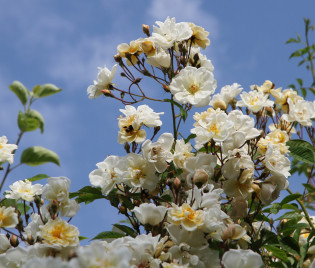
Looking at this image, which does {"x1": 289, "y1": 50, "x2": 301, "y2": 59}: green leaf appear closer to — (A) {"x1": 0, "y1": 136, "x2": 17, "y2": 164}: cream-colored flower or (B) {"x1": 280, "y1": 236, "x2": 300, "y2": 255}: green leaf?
(B) {"x1": 280, "y1": 236, "x2": 300, "y2": 255}: green leaf

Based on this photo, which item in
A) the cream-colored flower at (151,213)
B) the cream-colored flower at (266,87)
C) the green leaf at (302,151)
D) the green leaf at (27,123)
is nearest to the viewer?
the green leaf at (27,123)

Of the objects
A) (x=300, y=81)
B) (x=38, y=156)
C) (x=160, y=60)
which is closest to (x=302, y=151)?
(x=160, y=60)

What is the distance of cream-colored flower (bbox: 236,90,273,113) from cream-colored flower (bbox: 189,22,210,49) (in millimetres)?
305

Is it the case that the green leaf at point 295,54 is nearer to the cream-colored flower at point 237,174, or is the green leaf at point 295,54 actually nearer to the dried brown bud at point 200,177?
the cream-colored flower at point 237,174

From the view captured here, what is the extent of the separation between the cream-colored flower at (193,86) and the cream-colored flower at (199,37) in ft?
0.85

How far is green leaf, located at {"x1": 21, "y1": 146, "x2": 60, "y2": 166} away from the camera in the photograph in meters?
1.23

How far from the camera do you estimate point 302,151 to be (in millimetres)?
1946

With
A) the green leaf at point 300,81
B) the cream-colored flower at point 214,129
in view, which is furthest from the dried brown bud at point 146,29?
the green leaf at point 300,81

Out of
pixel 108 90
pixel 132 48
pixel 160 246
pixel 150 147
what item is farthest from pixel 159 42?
pixel 160 246

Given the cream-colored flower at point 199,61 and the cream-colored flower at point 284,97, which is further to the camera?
the cream-colored flower at point 284,97

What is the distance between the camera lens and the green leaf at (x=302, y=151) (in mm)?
1922

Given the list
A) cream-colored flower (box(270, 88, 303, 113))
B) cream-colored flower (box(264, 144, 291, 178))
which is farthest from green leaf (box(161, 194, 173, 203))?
cream-colored flower (box(270, 88, 303, 113))

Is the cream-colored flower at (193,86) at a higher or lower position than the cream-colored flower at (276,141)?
higher

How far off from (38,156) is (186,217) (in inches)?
19.9
